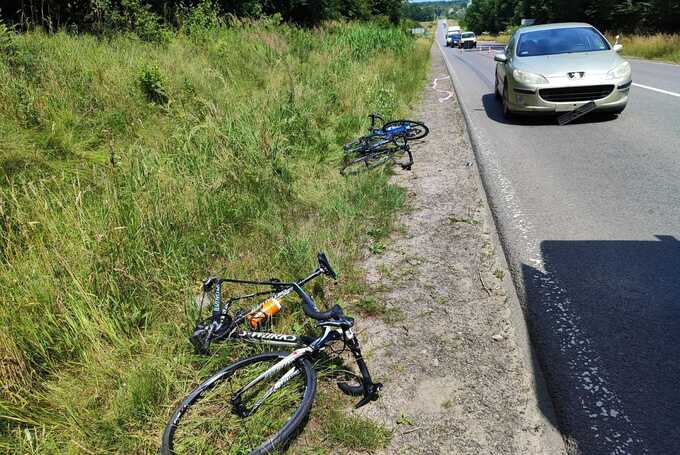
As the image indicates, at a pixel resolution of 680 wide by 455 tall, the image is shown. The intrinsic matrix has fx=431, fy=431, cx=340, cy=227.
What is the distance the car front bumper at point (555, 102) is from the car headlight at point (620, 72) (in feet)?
0.25

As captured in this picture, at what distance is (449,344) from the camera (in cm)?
273

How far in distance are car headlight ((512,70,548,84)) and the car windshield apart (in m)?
0.99

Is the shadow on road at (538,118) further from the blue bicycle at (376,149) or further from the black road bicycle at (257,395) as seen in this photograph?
the black road bicycle at (257,395)

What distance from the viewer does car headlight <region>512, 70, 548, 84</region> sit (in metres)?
7.50

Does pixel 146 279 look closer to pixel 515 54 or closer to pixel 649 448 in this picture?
pixel 649 448

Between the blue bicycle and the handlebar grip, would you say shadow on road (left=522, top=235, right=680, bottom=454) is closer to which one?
the handlebar grip

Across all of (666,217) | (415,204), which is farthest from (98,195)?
(666,217)

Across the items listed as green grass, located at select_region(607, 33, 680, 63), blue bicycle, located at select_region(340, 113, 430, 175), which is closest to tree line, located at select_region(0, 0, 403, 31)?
blue bicycle, located at select_region(340, 113, 430, 175)

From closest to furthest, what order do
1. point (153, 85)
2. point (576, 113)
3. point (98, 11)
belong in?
point (153, 85)
point (576, 113)
point (98, 11)

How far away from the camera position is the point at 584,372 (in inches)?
96.0

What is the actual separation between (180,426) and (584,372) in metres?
2.21

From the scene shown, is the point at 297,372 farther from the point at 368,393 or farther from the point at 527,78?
the point at 527,78

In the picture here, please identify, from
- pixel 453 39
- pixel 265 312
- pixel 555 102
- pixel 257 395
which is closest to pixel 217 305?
pixel 265 312

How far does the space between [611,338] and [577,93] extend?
19.8 feet
